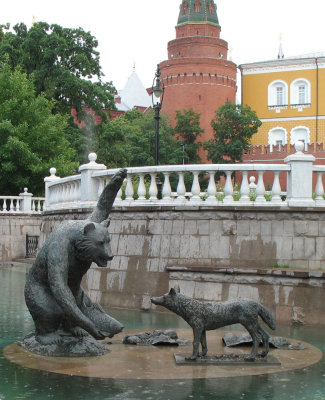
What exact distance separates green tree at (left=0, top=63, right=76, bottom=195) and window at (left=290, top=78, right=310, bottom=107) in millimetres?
40692

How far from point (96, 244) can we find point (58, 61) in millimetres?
32252

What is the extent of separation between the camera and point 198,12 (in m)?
68.2

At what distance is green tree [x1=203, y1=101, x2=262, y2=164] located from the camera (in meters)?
57.7

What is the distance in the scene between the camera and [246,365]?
7414mm

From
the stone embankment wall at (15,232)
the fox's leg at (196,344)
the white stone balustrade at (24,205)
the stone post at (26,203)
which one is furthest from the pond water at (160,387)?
the stone post at (26,203)

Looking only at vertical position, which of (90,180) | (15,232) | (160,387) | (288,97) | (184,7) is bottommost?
(160,387)

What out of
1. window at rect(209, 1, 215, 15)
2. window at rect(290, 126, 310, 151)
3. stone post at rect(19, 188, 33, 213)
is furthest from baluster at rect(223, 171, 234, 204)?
window at rect(209, 1, 215, 15)

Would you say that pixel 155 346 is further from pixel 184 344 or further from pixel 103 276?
pixel 103 276

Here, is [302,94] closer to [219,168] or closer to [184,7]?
[184,7]

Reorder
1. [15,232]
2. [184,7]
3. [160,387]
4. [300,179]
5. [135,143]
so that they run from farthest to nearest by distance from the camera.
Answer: [184,7] → [135,143] → [15,232] → [300,179] → [160,387]

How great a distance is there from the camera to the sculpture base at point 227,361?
742 centimetres

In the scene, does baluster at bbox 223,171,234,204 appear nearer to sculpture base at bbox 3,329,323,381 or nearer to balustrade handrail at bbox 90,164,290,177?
balustrade handrail at bbox 90,164,290,177

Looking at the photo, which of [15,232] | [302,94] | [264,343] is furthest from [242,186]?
[302,94]

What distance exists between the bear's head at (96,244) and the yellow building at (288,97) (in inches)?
2349
